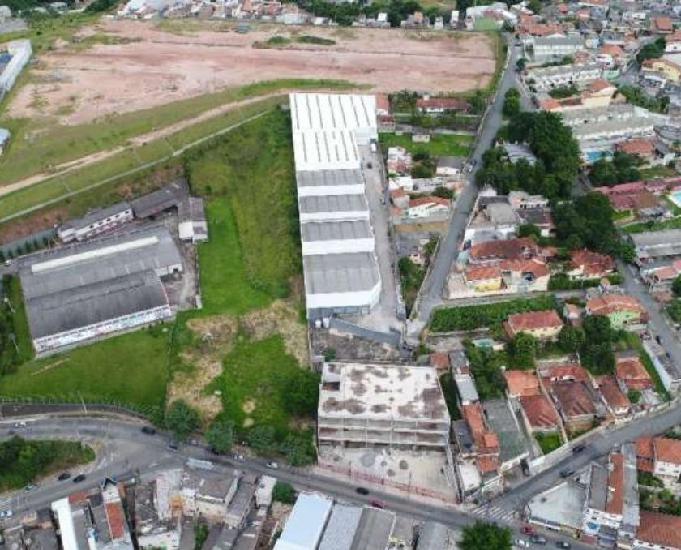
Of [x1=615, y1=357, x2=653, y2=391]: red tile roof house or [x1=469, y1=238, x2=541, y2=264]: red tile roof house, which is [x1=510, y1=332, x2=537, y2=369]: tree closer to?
[x1=615, y1=357, x2=653, y2=391]: red tile roof house

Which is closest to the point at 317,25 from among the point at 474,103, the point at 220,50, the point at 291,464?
the point at 220,50

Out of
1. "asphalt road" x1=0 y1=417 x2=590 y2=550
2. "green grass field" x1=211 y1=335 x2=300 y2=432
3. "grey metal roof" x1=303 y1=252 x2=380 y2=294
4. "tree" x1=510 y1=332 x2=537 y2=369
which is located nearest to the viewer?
"asphalt road" x1=0 y1=417 x2=590 y2=550

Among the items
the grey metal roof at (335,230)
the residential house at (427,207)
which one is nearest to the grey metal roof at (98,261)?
the grey metal roof at (335,230)

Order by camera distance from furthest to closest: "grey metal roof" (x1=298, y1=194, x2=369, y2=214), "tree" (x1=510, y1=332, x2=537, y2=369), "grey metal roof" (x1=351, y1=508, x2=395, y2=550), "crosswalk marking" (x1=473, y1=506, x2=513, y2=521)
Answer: "grey metal roof" (x1=298, y1=194, x2=369, y2=214) → "tree" (x1=510, y1=332, x2=537, y2=369) → "crosswalk marking" (x1=473, y1=506, x2=513, y2=521) → "grey metal roof" (x1=351, y1=508, x2=395, y2=550)

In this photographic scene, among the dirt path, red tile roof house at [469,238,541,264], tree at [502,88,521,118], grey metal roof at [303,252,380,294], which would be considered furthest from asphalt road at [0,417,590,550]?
tree at [502,88,521,118]

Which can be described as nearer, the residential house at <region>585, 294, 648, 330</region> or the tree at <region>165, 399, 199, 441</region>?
the tree at <region>165, 399, 199, 441</region>

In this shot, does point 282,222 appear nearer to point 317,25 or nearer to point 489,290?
point 489,290

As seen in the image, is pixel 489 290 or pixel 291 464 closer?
pixel 291 464
